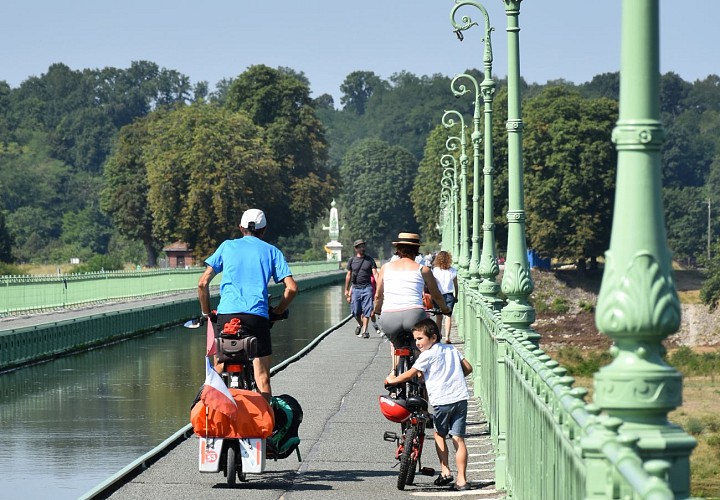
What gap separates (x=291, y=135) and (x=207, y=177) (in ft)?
58.3

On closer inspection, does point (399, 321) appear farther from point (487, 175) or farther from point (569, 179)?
point (569, 179)

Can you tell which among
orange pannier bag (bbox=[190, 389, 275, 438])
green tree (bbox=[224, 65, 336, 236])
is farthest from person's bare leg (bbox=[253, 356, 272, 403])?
green tree (bbox=[224, 65, 336, 236])

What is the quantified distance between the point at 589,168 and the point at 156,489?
9634 centimetres

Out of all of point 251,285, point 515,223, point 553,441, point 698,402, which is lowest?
point 698,402

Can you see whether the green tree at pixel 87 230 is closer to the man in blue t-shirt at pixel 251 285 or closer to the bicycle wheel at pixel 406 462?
the man in blue t-shirt at pixel 251 285

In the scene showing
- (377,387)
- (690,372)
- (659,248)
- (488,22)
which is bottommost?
(690,372)

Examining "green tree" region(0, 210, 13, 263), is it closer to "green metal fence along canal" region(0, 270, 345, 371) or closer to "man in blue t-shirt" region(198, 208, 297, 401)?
"green metal fence along canal" region(0, 270, 345, 371)

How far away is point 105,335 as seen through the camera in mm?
34125

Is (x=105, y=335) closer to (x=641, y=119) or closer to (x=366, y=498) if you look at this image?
(x=366, y=498)

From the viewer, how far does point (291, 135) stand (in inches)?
4085

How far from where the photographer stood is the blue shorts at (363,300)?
29078mm

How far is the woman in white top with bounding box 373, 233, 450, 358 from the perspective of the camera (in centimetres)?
1354

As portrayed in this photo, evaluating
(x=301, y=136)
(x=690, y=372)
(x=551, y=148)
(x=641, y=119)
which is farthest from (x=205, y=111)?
(x=641, y=119)

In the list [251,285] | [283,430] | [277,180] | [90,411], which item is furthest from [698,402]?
[277,180]
